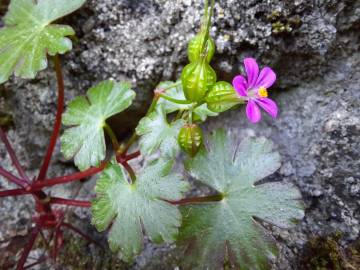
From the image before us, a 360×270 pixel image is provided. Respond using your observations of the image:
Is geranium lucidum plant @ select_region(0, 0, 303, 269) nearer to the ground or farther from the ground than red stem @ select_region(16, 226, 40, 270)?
farther from the ground

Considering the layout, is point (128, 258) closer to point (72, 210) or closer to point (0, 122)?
point (72, 210)

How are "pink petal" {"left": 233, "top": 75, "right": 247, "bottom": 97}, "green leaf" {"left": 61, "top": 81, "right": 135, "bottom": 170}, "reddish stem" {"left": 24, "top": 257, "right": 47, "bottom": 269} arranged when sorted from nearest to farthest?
"pink petal" {"left": 233, "top": 75, "right": 247, "bottom": 97}
"green leaf" {"left": 61, "top": 81, "right": 135, "bottom": 170}
"reddish stem" {"left": 24, "top": 257, "right": 47, "bottom": 269}

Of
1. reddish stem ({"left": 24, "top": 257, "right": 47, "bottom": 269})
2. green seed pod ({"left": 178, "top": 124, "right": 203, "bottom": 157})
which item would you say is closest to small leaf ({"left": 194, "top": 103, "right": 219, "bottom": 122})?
green seed pod ({"left": 178, "top": 124, "right": 203, "bottom": 157})

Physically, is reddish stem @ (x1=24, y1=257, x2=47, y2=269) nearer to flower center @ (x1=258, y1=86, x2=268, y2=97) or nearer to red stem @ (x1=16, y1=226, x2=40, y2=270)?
red stem @ (x1=16, y1=226, x2=40, y2=270)

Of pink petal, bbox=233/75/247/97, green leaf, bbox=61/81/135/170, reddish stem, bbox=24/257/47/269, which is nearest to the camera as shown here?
pink petal, bbox=233/75/247/97

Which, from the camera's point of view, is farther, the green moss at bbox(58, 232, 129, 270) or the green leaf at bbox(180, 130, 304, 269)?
the green moss at bbox(58, 232, 129, 270)

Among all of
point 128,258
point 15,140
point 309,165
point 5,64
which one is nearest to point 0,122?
point 15,140

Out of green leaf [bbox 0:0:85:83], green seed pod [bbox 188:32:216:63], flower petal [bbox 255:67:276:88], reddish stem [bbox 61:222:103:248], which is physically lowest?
reddish stem [bbox 61:222:103:248]

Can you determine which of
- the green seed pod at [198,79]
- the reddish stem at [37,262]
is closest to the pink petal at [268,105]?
the green seed pod at [198,79]
